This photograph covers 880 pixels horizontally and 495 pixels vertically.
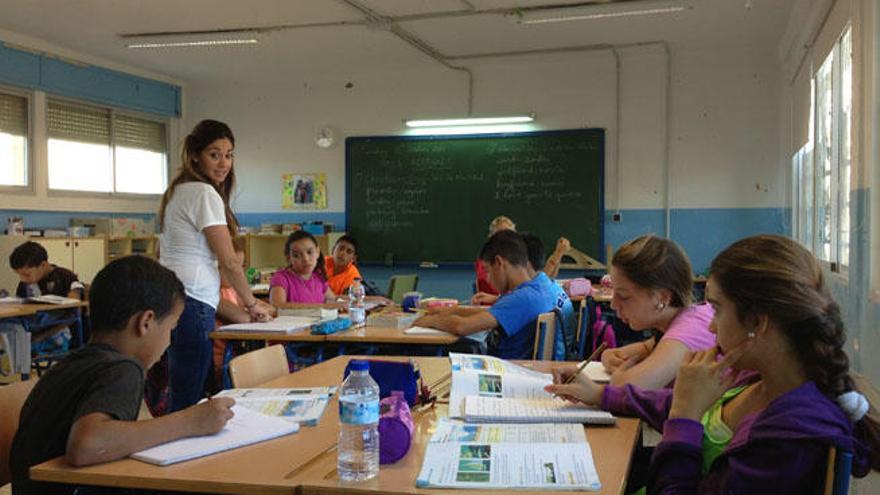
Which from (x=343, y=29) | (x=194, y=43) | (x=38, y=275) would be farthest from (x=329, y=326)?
(x=194, y=43)

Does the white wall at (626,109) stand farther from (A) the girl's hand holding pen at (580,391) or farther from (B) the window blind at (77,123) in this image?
(A) the girl's hand holding pen at (580,391)

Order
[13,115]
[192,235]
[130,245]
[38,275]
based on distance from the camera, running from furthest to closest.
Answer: [130,245] < [13,115] < [38,275] < [192,235]

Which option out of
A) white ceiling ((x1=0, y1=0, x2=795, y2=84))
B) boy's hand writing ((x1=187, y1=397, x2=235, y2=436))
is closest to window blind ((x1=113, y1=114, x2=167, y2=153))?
white ceiling ((x1=0, y1=0, x2=795, y2=84))

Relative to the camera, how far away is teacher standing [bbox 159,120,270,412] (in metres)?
2.95

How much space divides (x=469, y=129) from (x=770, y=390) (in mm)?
7198

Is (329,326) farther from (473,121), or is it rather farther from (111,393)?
(473,121)

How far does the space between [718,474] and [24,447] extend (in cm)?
141

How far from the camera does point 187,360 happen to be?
9.64 ft

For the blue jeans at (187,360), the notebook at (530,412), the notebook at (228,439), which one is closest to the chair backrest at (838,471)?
the notebook at (530,412)

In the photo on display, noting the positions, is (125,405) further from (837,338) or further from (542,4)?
(542,4)

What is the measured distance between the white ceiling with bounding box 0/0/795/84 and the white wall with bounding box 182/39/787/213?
24 cm

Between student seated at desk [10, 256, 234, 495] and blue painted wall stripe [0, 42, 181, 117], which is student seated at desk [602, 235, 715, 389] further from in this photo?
blue painted wall stripe [0, 42, 181, 117]

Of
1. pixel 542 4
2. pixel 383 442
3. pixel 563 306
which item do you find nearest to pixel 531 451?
pixel 383 442

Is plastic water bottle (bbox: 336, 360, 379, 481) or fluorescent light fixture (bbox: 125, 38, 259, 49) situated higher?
fluorescent light fixture (bbox: 125, 38, 259, 49)
